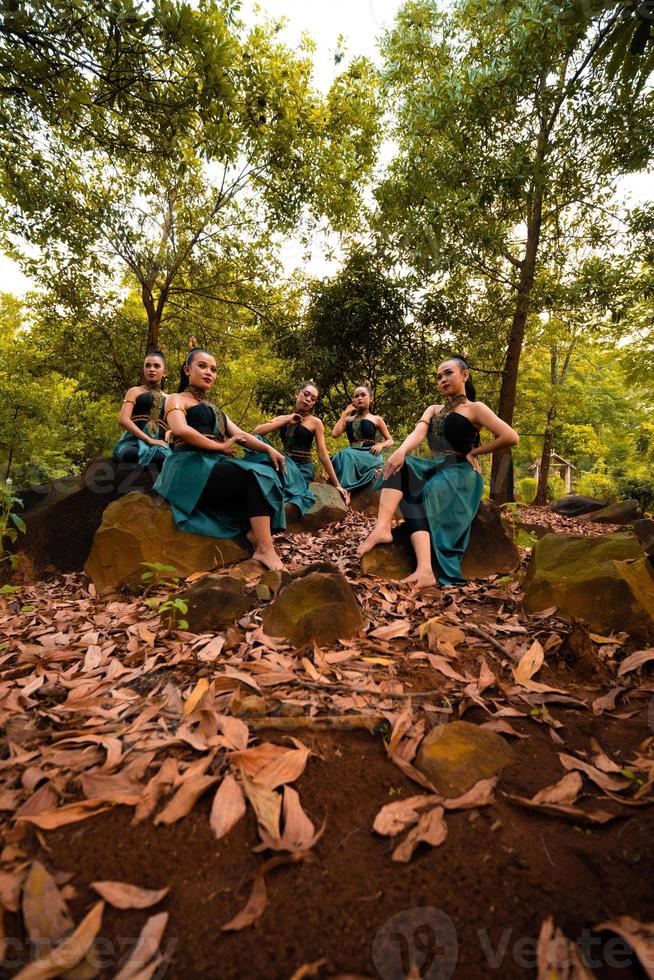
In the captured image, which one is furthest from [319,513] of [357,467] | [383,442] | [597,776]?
[597,776]

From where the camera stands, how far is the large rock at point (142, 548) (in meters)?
3.81

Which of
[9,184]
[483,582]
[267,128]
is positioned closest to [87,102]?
[267,128]

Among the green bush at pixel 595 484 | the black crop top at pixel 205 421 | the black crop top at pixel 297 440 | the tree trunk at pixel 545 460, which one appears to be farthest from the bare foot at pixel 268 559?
the green bush at pixel 595 484

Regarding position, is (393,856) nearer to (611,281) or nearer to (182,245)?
(611,281)

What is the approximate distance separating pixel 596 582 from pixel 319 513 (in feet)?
12.4

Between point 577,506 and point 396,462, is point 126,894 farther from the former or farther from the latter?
point 577,506

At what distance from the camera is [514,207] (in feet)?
25.3

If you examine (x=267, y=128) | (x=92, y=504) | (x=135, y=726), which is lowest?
(x=135, y=726)

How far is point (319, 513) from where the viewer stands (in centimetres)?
591

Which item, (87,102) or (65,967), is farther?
(87,102)

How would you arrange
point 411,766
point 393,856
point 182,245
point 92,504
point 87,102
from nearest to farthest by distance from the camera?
point 393,856 → point 411,766 → point 87,102 → point 92,504 → point 182,245

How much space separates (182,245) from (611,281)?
8.78 m

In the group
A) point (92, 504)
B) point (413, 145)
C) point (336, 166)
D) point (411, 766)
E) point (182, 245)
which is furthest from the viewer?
point (182, 245)

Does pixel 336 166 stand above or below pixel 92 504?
above
